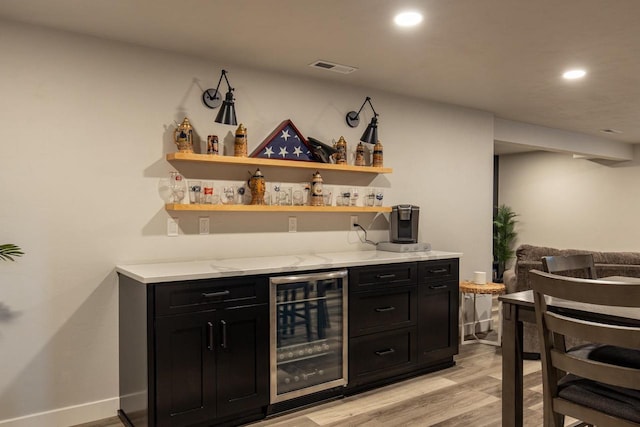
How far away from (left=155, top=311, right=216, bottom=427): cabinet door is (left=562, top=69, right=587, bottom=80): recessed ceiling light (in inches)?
123

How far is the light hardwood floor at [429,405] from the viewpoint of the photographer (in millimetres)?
2857

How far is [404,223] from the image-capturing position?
407 centimetres

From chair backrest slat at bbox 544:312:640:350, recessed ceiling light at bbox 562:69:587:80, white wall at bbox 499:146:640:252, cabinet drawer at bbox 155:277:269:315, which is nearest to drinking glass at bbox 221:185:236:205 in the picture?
cabinet drawer at bbox 155:277:269:315

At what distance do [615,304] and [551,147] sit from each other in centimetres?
512

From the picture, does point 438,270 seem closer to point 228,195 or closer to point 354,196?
point 354,196

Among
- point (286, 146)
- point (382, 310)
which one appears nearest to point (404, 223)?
point (382, 310)

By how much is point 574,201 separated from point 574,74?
507cm

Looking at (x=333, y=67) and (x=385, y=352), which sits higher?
(x=333, y=67)

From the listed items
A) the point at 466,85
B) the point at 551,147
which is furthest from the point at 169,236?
the point at 551,147

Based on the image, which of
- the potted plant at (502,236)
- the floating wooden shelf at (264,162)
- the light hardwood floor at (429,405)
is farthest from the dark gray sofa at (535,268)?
the potted plant at (502,236)

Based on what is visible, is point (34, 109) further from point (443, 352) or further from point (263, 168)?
point (443, 352)

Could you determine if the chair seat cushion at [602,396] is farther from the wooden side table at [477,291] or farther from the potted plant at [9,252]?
the potted plant at [9,252]

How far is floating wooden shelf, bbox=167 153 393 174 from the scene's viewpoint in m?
3.03

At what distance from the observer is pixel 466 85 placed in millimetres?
3951
